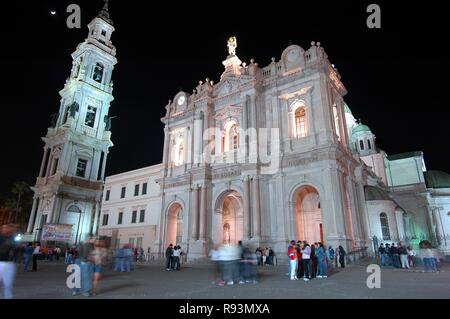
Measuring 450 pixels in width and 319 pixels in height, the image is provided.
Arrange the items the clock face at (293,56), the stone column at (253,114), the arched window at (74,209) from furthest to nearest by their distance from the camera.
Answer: the arched window at (74,209)
the clock face at (293,56)
the stone column at (253,114)

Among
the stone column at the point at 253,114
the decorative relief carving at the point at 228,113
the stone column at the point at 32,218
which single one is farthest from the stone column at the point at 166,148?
the stone column at the point at 32,218

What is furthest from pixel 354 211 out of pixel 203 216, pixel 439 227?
pixel 439 227

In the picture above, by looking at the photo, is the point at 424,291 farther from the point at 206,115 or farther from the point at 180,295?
the point at 206,115

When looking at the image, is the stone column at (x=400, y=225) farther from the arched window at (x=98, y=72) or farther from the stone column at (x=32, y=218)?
the arched window at (x=98, y=72)

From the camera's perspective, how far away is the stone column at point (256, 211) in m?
24.2

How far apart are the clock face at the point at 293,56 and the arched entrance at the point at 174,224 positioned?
19044 millimetres

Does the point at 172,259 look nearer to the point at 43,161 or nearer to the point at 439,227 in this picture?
the point at 43,161

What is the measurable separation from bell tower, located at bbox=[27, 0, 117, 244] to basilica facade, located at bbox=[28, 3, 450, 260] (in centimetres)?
20

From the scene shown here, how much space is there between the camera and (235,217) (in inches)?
1216

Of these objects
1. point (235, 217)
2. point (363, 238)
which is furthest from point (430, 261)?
point (235, 217)

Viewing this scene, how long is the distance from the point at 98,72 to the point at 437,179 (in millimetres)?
58090

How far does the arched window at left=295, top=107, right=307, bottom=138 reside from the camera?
87.8ft
